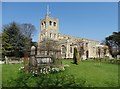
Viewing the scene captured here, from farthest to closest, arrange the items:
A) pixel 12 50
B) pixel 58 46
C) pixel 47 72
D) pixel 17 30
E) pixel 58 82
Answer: pixel 58 46
pixel 17 30
pixel 12 50
pixel 47 72
pixel 58 82

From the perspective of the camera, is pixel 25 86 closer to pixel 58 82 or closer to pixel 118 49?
pixel 58 82

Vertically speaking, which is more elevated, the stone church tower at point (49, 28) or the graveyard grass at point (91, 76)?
the stone church tower at point (49, 28)

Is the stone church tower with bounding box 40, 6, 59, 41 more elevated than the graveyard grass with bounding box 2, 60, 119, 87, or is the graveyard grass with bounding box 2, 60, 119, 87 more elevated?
the stone church tower with bounding box 40, 6, 59, 41

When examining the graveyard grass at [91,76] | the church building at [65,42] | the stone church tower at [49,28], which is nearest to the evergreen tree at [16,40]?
the church building at [65,42]

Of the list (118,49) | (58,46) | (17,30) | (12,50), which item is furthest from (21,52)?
(118,49)

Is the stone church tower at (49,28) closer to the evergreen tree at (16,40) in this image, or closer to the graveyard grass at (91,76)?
the evergreen tree at (16,40)

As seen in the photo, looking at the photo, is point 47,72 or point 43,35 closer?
point 47,72

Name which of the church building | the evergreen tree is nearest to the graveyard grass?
the evergreen tree

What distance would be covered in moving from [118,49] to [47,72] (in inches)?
2152

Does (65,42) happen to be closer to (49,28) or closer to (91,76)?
(49,28)

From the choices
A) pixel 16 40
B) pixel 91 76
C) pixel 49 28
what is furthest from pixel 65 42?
pixel 91 76

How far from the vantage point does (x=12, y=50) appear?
36781mm

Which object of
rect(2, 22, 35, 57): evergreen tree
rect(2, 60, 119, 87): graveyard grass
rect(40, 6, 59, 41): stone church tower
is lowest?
rect(2, 60, 119, 87): graveyard grass

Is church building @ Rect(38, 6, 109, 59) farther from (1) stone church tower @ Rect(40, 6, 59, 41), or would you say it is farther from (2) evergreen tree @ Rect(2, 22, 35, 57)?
(2) evergreen tree @ Rect(2, 22, 35, 57)
